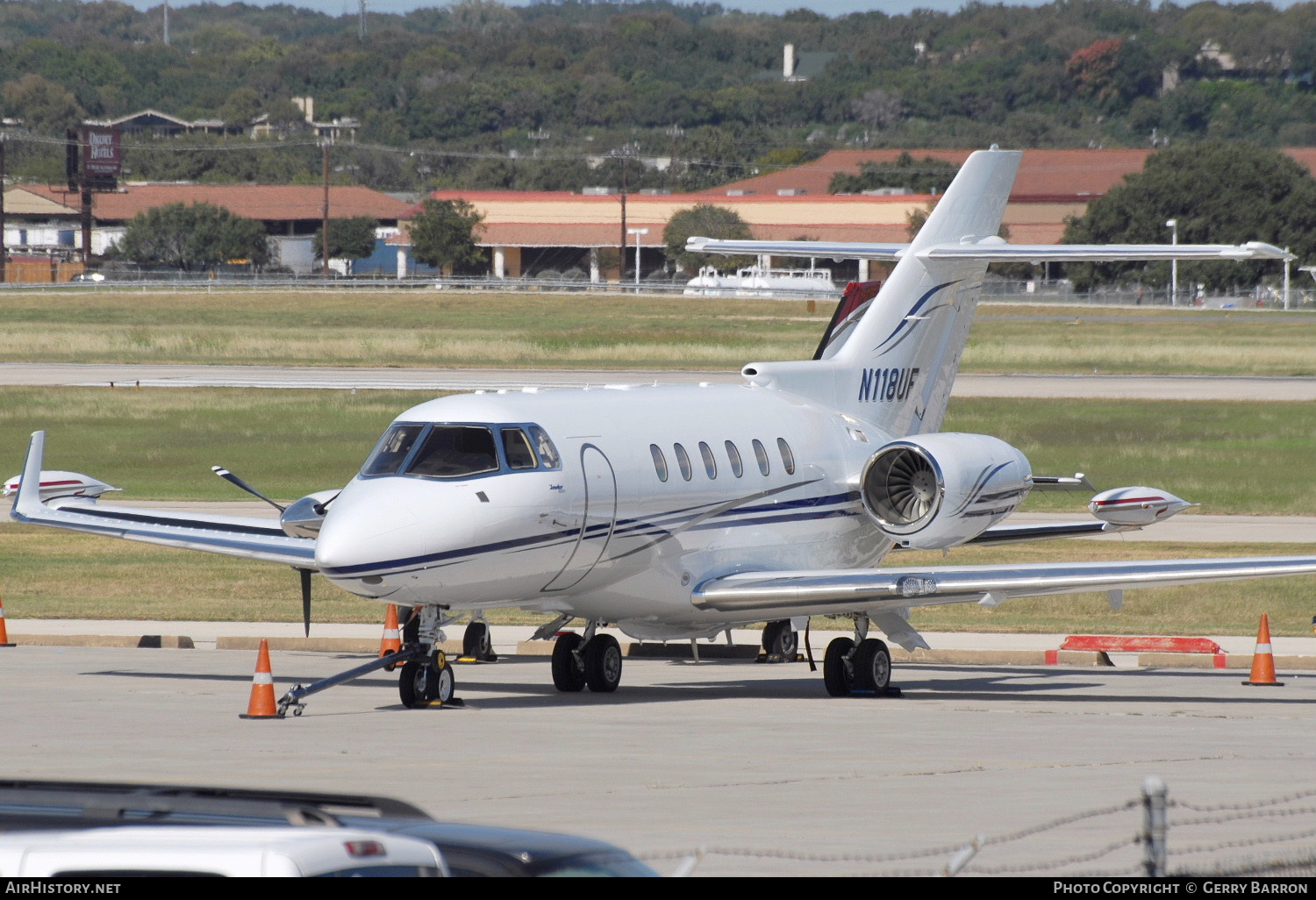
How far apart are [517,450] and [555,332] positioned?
81.1 m

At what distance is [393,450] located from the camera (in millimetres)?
17578

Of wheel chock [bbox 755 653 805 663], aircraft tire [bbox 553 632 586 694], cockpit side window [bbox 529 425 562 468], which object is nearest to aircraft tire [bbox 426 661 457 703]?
aircraft tire [bbox 553 632 586 694]

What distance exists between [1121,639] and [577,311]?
9402 centimetres

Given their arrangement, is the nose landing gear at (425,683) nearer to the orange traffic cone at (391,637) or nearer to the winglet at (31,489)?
the orange traffic cone at (391,637)

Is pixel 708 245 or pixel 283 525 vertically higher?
pixel 708 245

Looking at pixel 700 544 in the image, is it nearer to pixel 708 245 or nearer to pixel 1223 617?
pixel 708 245

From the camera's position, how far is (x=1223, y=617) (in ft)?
86.0

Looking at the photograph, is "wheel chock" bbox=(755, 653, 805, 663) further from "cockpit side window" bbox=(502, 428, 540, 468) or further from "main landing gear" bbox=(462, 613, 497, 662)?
"cockpit side window" bbox=(502, 428, 540, 468)

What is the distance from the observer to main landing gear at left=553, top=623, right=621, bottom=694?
19.4m

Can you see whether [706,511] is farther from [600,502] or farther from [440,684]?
[440,684]

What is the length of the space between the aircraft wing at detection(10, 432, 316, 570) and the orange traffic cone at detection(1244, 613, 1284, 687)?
999cm

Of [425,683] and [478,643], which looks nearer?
[425,683]

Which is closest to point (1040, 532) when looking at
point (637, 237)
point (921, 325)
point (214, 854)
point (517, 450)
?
point (921, 325)
